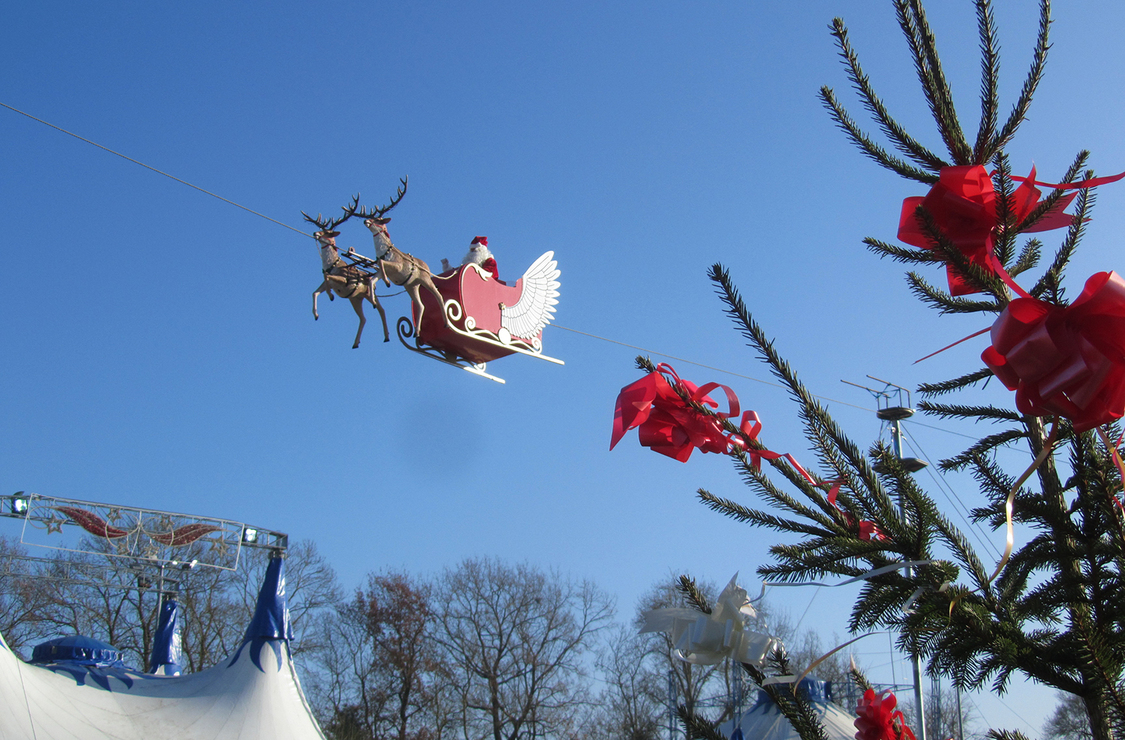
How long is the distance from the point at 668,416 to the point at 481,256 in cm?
500

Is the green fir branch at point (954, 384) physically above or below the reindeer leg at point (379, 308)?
below

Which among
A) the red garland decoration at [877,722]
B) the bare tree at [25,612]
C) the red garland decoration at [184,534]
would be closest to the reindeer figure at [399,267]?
the red garland decoration at [877,722]

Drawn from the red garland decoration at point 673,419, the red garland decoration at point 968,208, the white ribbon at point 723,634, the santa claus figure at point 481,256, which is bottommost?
the white ribbon at point 723,634

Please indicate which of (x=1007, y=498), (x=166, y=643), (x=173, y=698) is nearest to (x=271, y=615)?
(x=173, y=698)

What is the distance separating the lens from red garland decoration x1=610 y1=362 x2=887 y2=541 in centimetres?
173

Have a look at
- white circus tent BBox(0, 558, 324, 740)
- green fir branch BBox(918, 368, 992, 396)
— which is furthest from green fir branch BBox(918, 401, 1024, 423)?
white circus tent BBox(0, 558, 324, 740)

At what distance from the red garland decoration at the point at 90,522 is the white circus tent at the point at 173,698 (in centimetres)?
237

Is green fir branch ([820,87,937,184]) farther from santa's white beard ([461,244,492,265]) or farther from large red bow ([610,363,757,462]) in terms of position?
santa's white beard ([461,244,492,265])

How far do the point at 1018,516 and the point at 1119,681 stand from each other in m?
0.54

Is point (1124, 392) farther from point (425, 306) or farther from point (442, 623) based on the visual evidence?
point (442, 623)

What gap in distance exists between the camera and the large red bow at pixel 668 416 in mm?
1806

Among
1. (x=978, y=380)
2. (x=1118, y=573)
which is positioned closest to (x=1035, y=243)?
(x=978, y=380)

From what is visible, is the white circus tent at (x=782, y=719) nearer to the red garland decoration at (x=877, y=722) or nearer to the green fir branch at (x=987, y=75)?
the red garland decoration at (x=877, y=722)

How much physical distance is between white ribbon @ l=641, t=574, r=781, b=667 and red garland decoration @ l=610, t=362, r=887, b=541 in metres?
0.32
